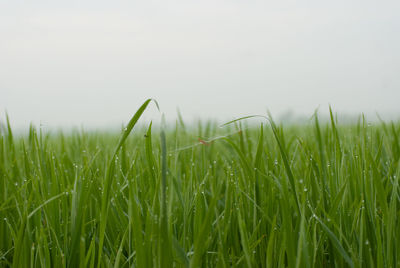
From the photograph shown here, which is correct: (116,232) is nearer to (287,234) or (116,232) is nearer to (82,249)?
(82,249)

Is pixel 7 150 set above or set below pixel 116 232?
above

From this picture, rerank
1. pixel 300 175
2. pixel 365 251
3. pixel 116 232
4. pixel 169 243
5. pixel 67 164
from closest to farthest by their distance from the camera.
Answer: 1. pixel 169 243
2. pixel 365 251
3. pixel 116 232
4. pixel 300 175
5. pixel 67 164

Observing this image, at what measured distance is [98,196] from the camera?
866 mm

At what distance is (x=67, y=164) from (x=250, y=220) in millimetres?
849

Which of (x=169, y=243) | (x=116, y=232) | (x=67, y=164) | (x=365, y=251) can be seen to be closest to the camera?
(x=169, y=243)

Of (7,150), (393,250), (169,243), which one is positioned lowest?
(393,250)

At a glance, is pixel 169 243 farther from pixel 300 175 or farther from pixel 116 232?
pixel 300 175

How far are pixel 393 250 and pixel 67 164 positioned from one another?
1.12 m

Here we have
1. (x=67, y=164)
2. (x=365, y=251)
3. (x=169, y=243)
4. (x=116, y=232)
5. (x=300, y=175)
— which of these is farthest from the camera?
(x=67, y=164)

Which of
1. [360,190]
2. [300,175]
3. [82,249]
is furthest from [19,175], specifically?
[360,190]

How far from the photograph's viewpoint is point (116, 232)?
80 cm

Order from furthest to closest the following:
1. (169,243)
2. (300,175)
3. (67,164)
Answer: (67,164)
(300,175)
(169,243)

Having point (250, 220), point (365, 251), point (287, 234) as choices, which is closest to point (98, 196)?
point (250, 220)

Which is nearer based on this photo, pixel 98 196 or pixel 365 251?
pixel 365 251
